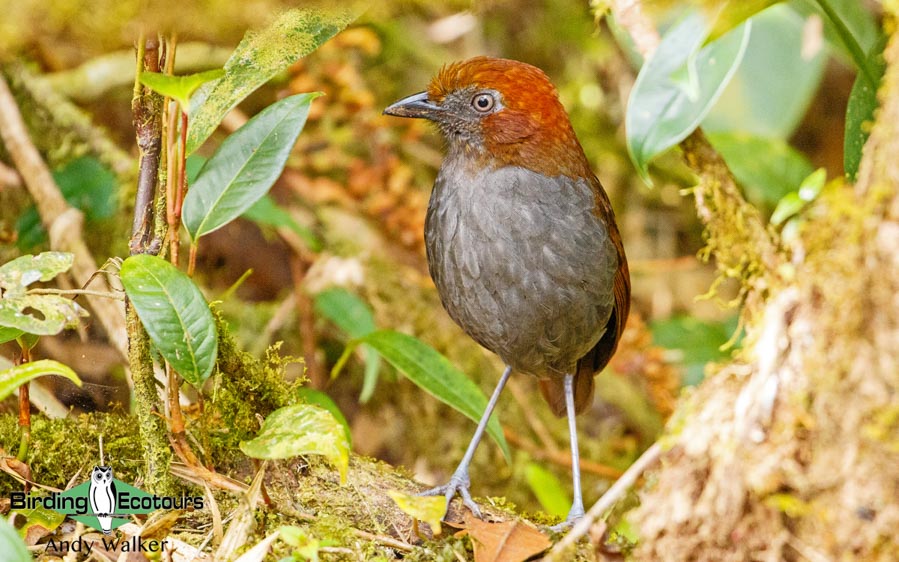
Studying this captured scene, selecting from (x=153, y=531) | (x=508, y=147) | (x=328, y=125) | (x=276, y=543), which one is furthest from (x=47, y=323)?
(x=328, y=125)

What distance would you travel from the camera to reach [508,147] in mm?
2865

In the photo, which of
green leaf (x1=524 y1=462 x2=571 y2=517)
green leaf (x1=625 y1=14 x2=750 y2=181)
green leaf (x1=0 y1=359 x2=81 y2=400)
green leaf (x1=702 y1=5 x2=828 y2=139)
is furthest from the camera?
green leaf (x1=702 y1=5 x2=828 y2=139)

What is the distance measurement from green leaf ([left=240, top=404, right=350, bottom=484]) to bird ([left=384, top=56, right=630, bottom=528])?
0.75 meters

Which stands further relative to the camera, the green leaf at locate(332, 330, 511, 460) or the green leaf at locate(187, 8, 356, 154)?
the green leaf at locate(332, 330, 511, 460)

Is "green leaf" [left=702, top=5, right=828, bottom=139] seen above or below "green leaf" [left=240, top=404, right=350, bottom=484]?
above

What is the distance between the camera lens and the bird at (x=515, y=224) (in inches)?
108

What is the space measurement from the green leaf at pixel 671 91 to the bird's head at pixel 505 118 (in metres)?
0.43

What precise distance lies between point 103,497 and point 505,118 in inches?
64.5

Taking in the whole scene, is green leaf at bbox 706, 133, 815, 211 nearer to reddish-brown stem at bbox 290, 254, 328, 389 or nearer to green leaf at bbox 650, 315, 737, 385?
green leaf at bbox 650, 315, 737, 385

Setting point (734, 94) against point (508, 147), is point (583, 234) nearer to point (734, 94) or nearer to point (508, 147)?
point (508, 147)

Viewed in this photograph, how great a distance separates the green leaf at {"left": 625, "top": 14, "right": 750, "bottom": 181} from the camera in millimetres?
2395

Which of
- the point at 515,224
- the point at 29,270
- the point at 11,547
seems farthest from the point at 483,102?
the point at 11,547

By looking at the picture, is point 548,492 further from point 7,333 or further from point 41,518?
point 7,333

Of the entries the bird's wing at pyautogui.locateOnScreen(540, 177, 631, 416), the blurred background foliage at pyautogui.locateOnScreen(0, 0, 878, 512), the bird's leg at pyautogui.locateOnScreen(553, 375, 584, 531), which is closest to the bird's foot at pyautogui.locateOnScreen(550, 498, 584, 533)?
the bird's leg at pyautogui.locateOnScreen(553, 375, 584, 531)
